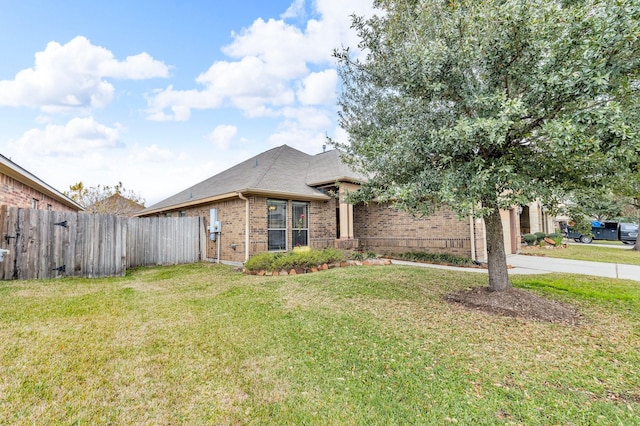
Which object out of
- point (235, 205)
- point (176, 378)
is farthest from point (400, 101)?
point (235, 205)

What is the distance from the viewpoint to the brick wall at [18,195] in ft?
25.8

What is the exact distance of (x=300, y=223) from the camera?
11.7 meters

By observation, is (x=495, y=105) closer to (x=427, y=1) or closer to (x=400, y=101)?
(x=400, y=101)

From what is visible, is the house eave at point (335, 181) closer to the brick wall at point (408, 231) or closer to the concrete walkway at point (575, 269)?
the brick wall at point (408, 231)

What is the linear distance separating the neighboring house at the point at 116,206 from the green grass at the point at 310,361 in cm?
2096

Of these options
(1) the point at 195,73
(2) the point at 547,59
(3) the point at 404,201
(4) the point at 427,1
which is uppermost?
(1) the point at 195,73

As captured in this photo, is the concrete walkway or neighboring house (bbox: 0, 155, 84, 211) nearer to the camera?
neighboring house (bbox: 0, 155, 84, 211)

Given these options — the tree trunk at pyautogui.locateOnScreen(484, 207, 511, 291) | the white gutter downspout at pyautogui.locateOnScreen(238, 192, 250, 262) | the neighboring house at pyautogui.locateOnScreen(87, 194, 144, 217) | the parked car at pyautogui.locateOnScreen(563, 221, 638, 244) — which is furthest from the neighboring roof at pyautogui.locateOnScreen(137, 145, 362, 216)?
the parked car at pyautogui.locateOnScreen(563, 221, 638, 244)

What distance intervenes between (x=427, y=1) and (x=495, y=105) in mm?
2165

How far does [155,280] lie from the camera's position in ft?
26.6

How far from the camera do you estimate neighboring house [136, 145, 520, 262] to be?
10430 millimetres

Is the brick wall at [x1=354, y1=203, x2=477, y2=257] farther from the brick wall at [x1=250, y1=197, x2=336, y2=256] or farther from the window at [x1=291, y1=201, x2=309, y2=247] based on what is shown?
the window at [x1=291, y1=201, x2=309, y2=247]

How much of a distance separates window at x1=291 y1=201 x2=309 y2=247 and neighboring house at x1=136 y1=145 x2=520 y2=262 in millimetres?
40

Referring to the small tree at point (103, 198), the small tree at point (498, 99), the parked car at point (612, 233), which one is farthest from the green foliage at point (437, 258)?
the small tree at point (103, 198)
